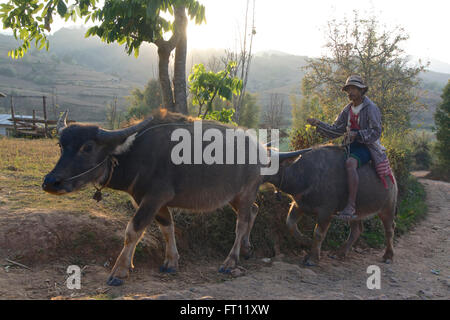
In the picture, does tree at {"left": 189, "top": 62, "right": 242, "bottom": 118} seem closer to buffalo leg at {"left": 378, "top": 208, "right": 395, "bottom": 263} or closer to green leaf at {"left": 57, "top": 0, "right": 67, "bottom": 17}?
green leaf at {"left": 57, "top": 0, "right": 67, "bottom": 17}

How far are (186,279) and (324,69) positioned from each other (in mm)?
15540

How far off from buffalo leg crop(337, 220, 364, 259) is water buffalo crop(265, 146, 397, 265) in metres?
0.57

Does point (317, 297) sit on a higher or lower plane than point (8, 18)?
lower

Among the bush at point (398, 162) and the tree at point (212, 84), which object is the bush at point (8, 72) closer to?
the bush at point (398, 162)

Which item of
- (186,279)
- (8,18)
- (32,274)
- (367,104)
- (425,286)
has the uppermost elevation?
(8,18)

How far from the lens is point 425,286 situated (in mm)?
4691

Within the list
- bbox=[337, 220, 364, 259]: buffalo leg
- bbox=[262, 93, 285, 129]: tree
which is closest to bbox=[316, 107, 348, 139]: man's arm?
bbox=[337, 220, 364, 259]: buffalo leg

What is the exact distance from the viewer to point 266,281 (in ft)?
13.5

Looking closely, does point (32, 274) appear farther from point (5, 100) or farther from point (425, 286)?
point (5, 100)

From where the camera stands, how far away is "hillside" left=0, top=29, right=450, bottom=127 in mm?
57062

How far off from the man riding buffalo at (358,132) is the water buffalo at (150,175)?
1.37 m

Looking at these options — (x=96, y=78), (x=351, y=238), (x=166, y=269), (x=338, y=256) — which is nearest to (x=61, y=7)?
(x=166, y=269)

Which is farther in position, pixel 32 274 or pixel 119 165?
pixel 119 165
